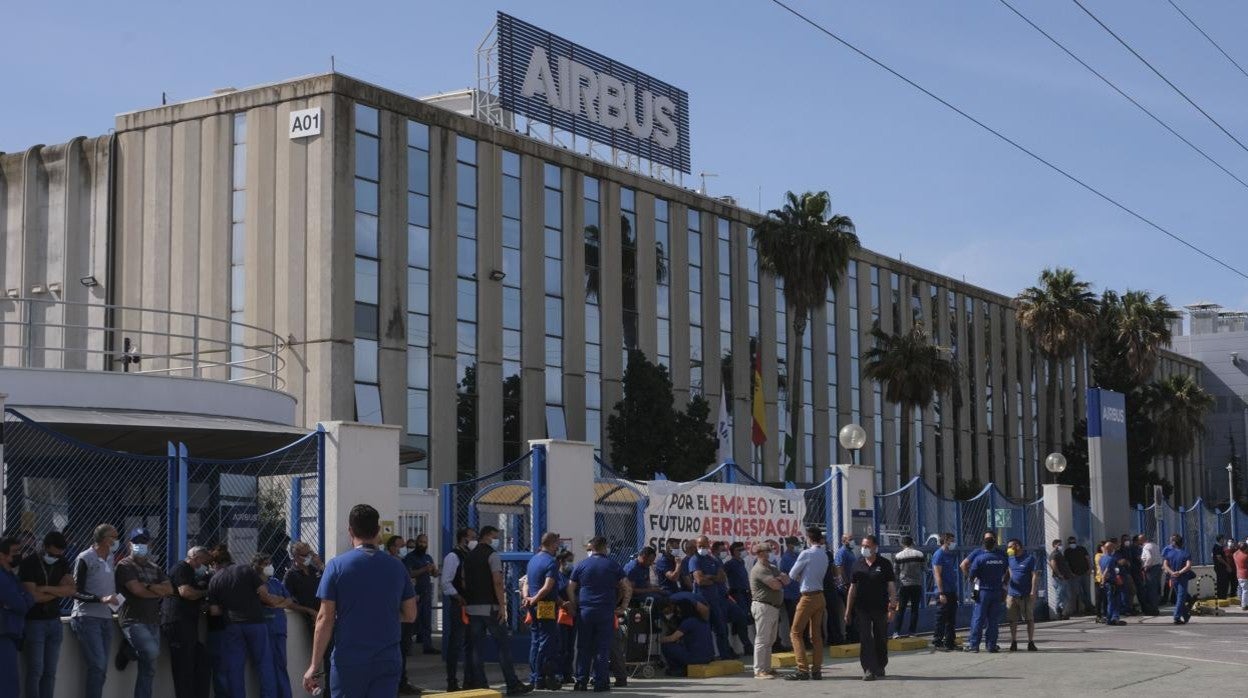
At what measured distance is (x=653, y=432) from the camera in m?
49.5

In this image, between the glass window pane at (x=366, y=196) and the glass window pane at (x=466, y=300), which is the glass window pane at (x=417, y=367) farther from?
the glass window pane at (x=366, y=196)

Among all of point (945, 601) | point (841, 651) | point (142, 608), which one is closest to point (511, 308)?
point (841, 651)

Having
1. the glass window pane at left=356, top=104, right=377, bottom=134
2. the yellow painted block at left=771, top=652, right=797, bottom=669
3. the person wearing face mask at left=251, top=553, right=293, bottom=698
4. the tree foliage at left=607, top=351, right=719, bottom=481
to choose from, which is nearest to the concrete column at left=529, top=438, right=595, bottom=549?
the yellow painted block at left=771, top=652, right=797, bottom=669

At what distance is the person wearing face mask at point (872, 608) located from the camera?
1803cm

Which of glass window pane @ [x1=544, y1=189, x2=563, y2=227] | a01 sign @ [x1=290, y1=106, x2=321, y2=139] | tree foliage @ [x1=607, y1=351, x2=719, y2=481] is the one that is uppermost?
a01 sign @ [x1=290, y1=106, x2=321, y2=139]

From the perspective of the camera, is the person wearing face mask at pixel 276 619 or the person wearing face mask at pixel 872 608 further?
the person wearing face mask at pixel 872 608

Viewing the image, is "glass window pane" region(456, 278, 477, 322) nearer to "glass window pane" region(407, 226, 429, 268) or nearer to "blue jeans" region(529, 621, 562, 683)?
"glass window pane" region(407, 226, 429, 268)

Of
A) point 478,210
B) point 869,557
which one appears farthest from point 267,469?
point 478,210

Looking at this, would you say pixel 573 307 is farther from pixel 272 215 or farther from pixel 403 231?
pixel 272 215

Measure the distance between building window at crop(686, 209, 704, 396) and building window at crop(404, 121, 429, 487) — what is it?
45.0ft

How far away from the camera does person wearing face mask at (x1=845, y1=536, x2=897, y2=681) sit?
59.2ft

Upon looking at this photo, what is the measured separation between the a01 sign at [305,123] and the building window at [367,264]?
117 cm

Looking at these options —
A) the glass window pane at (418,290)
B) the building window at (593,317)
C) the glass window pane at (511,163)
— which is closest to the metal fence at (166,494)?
the glass window pane at (418,290)

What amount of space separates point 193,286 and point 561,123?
43.6 ft
